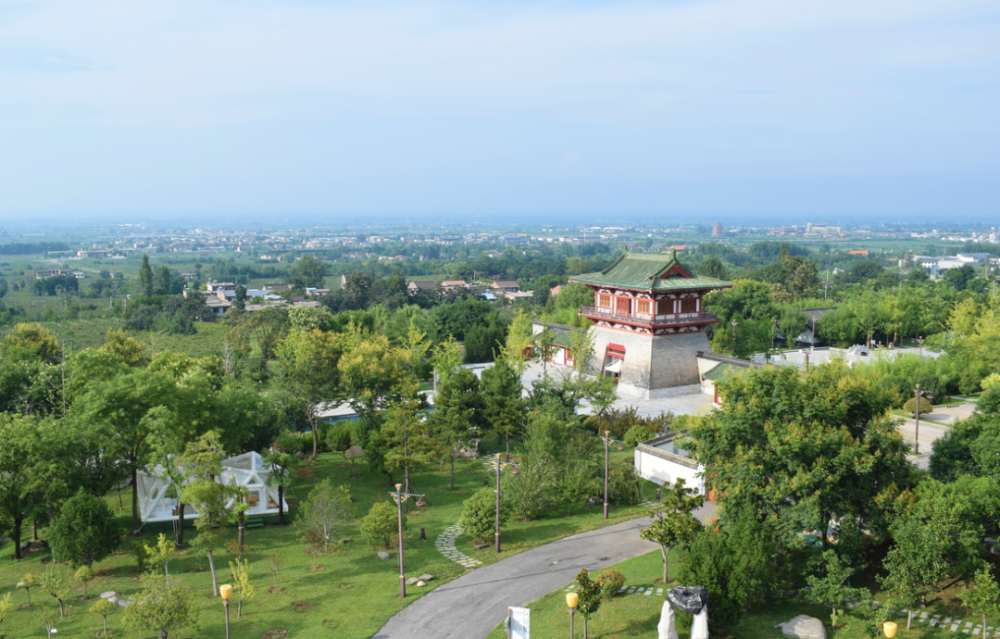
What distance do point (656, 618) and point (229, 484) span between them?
43.6 ft

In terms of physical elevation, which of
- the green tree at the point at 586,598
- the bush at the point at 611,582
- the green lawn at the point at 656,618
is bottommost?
the green lawn at the point at 656,618

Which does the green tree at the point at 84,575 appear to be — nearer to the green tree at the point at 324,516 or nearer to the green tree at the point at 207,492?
the green tree at the point at 207,492

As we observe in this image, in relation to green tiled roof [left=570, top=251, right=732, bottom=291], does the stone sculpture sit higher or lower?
lower

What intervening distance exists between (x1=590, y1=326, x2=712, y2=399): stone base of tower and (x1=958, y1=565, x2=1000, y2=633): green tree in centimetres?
2236

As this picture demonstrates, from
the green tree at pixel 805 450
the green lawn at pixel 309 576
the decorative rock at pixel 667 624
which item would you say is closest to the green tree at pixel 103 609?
the green lawn at pixel 309 576

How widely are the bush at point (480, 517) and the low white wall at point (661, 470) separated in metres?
6.33

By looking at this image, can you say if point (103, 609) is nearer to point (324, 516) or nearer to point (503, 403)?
point (324, 516)

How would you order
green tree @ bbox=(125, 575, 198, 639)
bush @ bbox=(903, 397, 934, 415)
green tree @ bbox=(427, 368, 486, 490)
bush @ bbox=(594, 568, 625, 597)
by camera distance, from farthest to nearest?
bush @ bbox=(903, 397, 934, 415) → green tree @ bbox=(427, 368, 486, 490) → bush @ bbox=(594, 568, 625, 597) → green tree @ bbox=(125, 575, 198, 639)

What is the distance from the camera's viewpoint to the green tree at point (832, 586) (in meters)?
15.4

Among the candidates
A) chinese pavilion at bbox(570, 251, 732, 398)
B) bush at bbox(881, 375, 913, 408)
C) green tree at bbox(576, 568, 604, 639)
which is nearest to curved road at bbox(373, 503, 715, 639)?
green tree at bbox(576, 568, 604, 639)

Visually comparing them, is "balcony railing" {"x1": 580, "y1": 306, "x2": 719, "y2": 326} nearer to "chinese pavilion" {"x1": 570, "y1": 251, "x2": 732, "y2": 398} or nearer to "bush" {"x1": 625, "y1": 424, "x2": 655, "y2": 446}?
"chinese pavilion" {"x1": 570, "y1": 251, "x2": 732, "y2": 398}

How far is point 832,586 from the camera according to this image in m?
15.4

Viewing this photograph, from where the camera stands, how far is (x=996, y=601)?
47.4ft

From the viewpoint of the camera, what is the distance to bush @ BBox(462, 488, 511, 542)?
20406 mm
